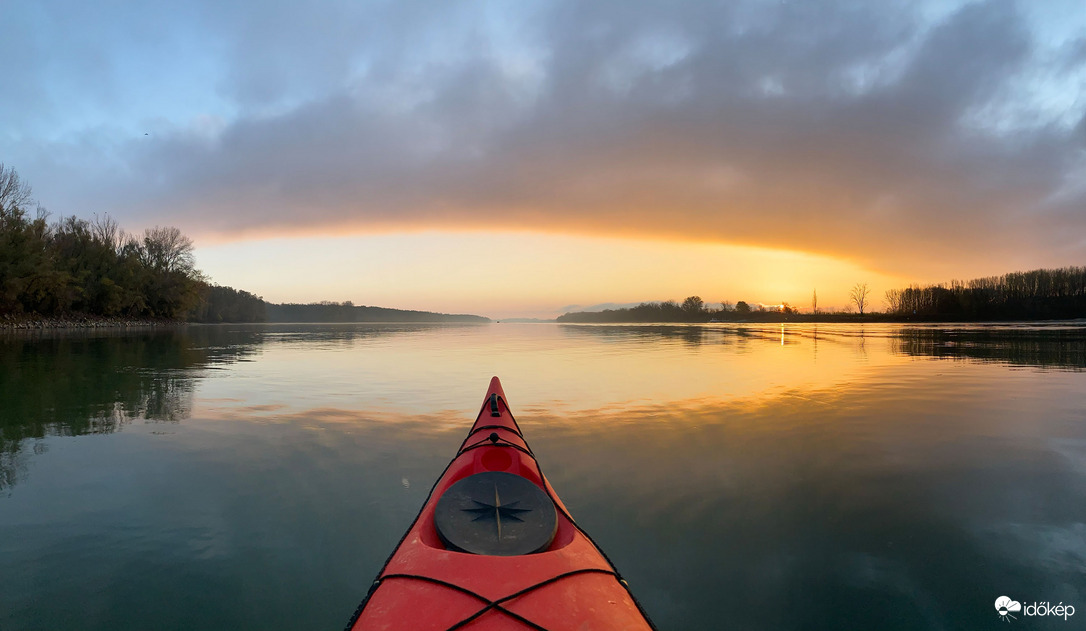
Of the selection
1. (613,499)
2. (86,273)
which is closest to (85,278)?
(86,273)

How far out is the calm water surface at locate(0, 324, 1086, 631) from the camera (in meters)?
3.61

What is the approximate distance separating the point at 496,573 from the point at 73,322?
70.9m

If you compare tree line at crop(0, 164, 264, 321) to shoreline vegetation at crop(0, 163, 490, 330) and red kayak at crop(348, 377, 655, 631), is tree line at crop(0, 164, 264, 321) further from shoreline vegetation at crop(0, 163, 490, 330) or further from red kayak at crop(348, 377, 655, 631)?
red kayak at crop(348, 377, 655, 631)

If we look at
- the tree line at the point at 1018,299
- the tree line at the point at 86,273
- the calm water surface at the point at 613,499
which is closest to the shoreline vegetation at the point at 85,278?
the tree line at the point at 86,273

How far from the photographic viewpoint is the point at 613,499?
5352 millimetres

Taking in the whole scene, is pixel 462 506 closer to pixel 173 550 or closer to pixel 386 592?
pixel 386 592

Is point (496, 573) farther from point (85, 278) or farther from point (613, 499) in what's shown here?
point (85, 278)

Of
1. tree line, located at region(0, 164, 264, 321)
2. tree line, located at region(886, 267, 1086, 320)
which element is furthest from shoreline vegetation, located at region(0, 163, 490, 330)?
tree line, located at region(886, 267, 1086, 320)

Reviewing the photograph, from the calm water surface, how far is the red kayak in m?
1.02

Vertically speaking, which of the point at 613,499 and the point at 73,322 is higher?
the point at 73,322

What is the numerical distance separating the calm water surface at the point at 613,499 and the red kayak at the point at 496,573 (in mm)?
1025

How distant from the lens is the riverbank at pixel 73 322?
1733 inches

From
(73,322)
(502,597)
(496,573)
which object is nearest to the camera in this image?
(502,597)

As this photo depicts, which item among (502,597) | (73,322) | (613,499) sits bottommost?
(613,499)
